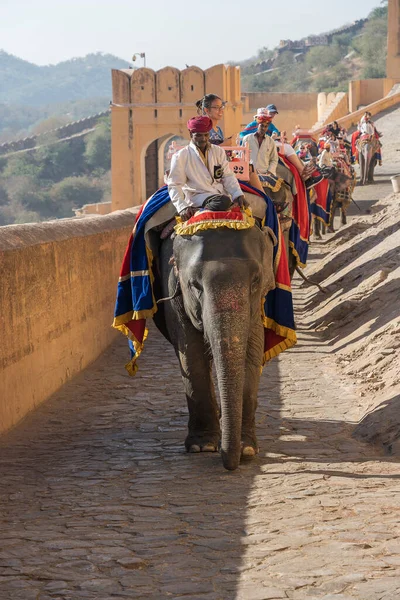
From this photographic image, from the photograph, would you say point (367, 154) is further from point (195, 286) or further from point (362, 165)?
point (195, 286)

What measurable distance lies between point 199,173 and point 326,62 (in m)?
108

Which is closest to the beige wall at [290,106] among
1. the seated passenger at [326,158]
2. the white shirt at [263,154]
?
the seated passenger at [326,158]

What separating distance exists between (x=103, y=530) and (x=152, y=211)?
2861 millimetres

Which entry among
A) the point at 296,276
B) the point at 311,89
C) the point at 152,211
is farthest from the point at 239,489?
the point at 311,89

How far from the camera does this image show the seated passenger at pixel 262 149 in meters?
11.2

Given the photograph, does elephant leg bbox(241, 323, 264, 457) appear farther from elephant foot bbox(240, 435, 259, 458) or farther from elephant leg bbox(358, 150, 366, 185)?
elephant leg bbox(358, 150, 366, 185)

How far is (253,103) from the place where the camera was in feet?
197

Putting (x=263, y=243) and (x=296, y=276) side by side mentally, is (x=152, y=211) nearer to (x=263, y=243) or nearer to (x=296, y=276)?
(x=263, y=243)

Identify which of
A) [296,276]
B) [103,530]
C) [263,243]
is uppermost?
[263,243]

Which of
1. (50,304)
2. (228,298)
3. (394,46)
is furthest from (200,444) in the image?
(394,46)

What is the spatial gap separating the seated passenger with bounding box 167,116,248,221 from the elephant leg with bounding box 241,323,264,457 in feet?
3.32

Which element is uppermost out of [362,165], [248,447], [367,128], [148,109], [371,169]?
[148,109]

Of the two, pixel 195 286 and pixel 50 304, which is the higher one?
pixel 195 286

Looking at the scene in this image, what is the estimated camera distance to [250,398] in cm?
702
